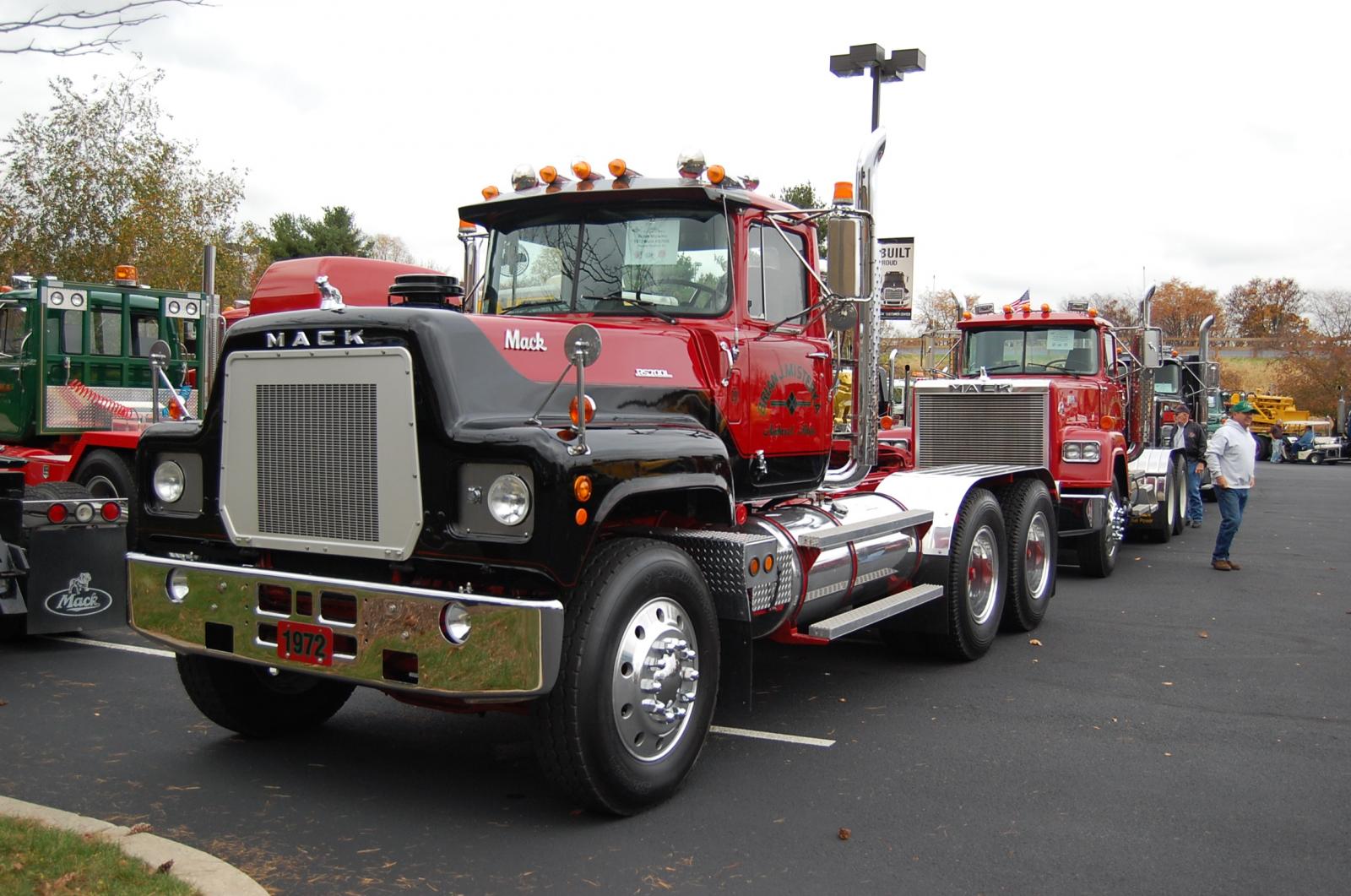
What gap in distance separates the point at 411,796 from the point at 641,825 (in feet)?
3.33

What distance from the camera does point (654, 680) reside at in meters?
4.68

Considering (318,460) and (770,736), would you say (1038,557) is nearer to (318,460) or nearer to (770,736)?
(770,736)

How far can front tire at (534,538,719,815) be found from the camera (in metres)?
4.36

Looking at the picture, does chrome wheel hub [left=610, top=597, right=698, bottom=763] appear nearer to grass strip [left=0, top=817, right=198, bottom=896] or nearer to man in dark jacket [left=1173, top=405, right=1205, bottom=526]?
grass strip [left=0, top=817, right=198, bottom=896]

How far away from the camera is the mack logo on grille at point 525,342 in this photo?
189 inches

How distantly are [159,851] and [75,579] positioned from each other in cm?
404

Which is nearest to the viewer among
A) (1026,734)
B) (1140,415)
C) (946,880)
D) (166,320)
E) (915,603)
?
(946,880)

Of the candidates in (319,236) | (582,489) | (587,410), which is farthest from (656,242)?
(319,236)

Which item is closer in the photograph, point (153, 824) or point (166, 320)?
point (153, 824)

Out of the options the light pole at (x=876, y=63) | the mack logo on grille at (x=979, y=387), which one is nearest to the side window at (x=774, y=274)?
the mack logo on grille at (x=979, y=387)

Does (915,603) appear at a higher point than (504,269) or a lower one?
lower

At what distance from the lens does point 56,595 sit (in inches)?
294

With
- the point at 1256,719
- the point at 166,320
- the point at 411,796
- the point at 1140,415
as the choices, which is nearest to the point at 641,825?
the point at 411,796

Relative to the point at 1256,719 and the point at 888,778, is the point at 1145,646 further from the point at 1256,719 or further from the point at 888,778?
the point at 888,778
